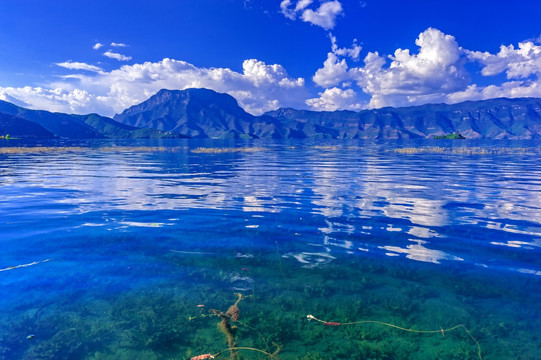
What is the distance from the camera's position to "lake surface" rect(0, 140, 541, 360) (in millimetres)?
9719

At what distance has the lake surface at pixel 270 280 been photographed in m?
9.72

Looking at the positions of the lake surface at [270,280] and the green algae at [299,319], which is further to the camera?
the lake surface at [270,280]

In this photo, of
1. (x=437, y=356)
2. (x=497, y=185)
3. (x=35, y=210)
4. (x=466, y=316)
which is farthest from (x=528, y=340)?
(x=497, y=185)

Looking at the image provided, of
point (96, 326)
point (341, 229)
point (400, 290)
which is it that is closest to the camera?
point (96, 326)

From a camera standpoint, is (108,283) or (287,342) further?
(108,283)

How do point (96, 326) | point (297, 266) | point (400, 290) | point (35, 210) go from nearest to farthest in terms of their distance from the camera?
point (96, 326) < point (400, 290) < point (297, 266) < point (35, 210)

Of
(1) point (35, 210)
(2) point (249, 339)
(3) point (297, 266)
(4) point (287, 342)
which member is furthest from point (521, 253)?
(1) point (35, 210)

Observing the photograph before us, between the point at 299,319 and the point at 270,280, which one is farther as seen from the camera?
the point at 270,280

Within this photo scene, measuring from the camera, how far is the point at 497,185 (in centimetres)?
3828

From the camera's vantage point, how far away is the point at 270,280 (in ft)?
44.4

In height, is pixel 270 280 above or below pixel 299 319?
above

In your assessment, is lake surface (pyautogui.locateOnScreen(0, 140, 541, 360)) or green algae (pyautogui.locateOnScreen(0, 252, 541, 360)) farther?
lake surface (pyautogui.locateOnScreen(0, 140, 541, 360))

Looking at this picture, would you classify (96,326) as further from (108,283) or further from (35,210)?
(35,210)

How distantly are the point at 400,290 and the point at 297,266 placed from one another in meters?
4.51
